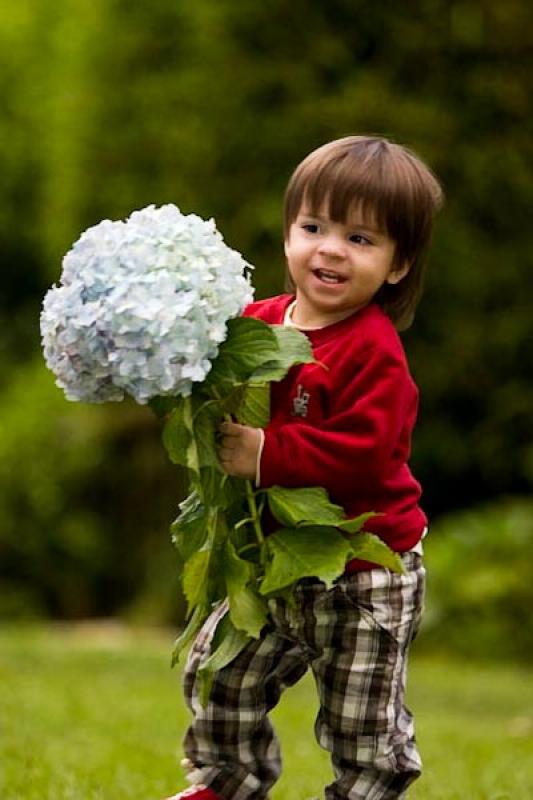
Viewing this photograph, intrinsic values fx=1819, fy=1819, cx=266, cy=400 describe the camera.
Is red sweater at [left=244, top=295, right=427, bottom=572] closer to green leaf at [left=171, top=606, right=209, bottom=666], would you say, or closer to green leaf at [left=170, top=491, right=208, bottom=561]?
green leaf at [left=170, top=491, right=208, bottom=561]

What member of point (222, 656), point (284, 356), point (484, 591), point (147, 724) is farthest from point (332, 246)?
point (484, 591)

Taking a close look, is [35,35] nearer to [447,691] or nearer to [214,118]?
[214,118]

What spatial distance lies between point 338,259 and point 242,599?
76 cm

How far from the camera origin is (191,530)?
155 inches

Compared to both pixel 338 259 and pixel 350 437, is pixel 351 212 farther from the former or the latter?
pixel 350 437

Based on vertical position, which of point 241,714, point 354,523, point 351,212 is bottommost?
point 241,714

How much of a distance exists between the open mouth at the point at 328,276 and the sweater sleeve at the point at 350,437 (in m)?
0.19

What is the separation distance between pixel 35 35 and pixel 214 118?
7.05m

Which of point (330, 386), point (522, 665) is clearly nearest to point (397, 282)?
point (330, 386)

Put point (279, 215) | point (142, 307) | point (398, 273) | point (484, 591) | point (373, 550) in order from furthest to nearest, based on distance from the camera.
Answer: point (279, 215) → point (484, 591) → point (398, 273) → point (373, 550) → point (142, 307)

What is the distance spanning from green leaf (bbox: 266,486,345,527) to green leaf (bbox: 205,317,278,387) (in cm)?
26

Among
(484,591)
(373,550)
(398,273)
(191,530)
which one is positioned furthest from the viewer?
(484,591)

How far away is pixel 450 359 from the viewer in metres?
12.8

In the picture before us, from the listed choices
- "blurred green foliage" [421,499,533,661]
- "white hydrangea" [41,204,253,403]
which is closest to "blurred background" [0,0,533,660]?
"blurred green foliage" [421,499,533,661]
